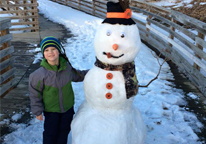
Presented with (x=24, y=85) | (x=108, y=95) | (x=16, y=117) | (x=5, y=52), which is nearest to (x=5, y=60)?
(x=5, y=52)

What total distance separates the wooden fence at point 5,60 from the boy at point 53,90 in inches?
83.1

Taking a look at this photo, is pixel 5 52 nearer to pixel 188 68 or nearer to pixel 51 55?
pixel 51 55

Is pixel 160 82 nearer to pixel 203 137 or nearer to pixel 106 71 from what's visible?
pixel 203 137

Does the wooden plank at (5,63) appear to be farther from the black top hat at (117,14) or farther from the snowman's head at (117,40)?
the black top hat at (117,14)

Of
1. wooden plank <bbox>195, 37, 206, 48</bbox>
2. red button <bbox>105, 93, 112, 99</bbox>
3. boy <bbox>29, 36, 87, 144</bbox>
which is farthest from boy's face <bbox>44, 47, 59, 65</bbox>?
wooden plank <bbox>195, 37, 206, 48</bbox>

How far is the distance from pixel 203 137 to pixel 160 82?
1.84 meters

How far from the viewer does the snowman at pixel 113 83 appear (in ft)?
7.14

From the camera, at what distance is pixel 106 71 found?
2.27 m

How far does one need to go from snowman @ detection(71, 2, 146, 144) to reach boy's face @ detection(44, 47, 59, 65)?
1.42 feet

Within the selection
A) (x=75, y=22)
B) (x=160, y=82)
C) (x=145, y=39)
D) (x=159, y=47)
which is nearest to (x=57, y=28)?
(x=75, y=22)

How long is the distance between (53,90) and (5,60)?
2397 millimetres

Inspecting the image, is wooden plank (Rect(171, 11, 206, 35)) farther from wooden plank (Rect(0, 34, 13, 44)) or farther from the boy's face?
wooden plank (Rect(0, 34, 13, 44))

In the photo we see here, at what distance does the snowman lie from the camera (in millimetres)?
2178

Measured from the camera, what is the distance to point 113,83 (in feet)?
7.31
